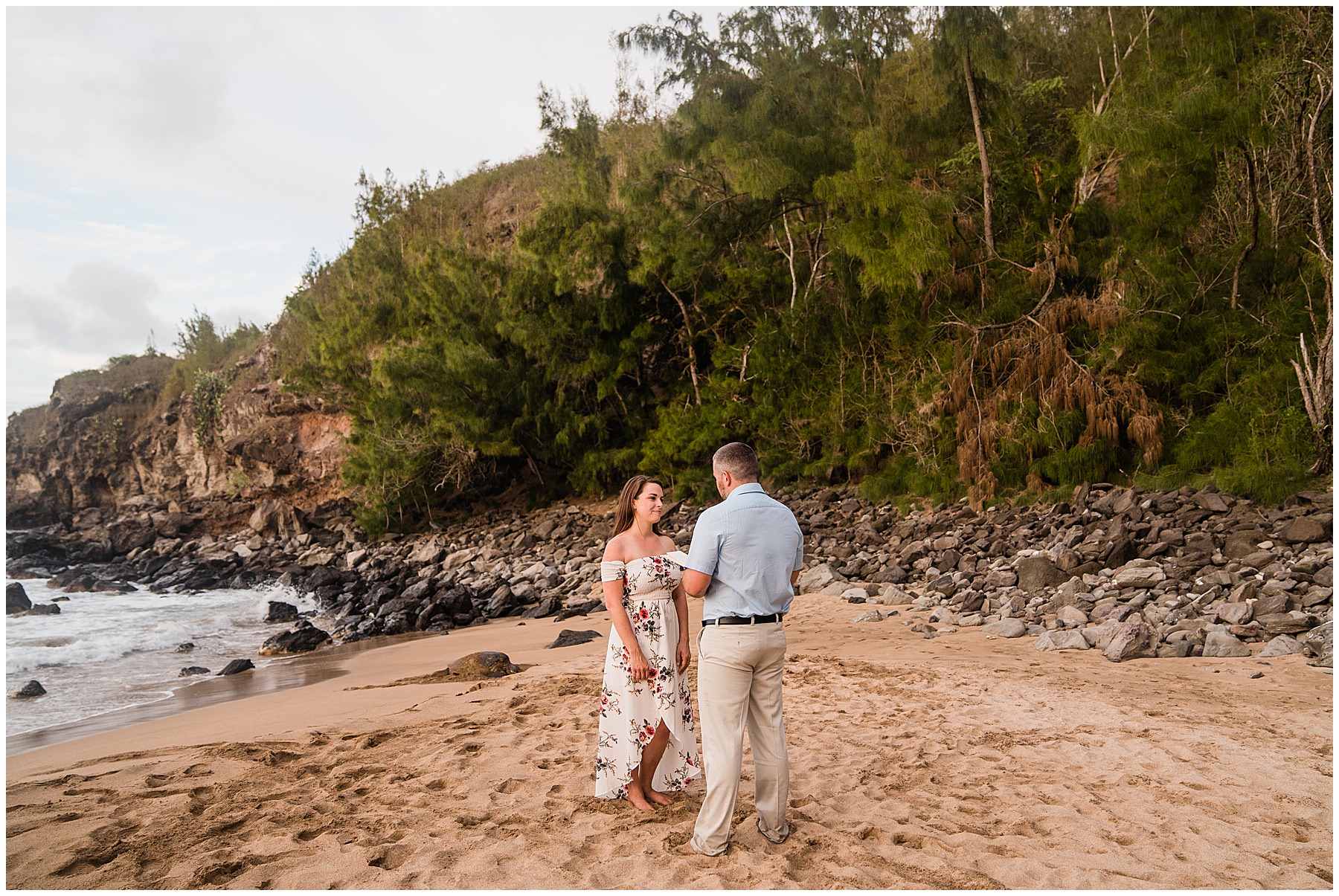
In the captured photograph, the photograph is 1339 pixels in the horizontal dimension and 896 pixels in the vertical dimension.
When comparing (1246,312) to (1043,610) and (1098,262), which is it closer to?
(1098,262)

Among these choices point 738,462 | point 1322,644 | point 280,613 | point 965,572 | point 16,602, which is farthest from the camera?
point 16,602

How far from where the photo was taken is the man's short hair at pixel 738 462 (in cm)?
346

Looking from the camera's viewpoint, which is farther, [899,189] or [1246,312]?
[899,189]

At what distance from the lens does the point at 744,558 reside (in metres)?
3.31

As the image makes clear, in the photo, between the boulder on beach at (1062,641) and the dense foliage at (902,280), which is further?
the dense foliage at (902,280)

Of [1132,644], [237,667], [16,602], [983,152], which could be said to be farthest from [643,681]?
[16,602]

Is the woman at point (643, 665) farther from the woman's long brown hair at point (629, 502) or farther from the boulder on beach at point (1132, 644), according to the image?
the boulder on beach at point (1132, 644)

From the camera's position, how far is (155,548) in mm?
25094

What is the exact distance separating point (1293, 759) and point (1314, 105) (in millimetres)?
11822

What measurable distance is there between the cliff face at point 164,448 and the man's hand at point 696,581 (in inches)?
1013

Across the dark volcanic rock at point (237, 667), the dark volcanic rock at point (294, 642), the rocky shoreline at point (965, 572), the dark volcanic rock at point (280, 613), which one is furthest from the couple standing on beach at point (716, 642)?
the dark volcanic rock at point (280, 613)

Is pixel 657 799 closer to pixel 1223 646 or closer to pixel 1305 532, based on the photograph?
pixel 1223 646

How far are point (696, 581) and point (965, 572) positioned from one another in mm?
7850

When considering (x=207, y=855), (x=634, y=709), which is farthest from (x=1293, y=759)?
(x=207, y=855)
